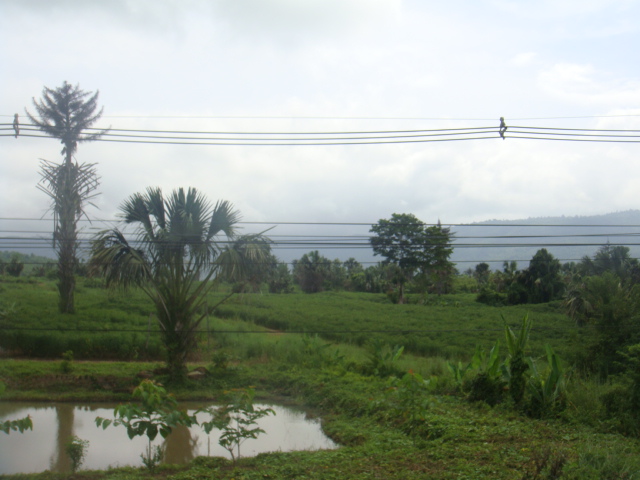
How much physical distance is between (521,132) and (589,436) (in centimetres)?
622

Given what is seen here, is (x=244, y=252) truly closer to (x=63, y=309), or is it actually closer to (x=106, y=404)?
(x=106, y=404)

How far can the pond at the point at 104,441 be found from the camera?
838 cm

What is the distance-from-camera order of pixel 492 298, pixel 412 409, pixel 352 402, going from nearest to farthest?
pixel 412 409 < pixel 352 402 < pixel 492 298

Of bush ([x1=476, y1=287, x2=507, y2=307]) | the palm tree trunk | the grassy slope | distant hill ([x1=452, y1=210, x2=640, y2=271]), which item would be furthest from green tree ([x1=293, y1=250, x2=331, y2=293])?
the palm tree trunk

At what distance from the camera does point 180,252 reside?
13484 millimetres

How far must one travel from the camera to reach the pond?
27.5 feet

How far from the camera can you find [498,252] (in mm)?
121688

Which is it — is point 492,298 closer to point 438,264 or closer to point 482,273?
point 438,264

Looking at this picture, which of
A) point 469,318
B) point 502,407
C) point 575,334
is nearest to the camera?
point 502,407

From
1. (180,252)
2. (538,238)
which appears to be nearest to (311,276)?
(538,238)

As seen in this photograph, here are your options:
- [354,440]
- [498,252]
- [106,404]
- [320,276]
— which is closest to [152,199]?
[106,404]

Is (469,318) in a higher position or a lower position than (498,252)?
lower

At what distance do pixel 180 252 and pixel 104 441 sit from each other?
5074 millimetres

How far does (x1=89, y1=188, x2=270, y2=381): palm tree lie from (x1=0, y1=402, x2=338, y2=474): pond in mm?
2334
